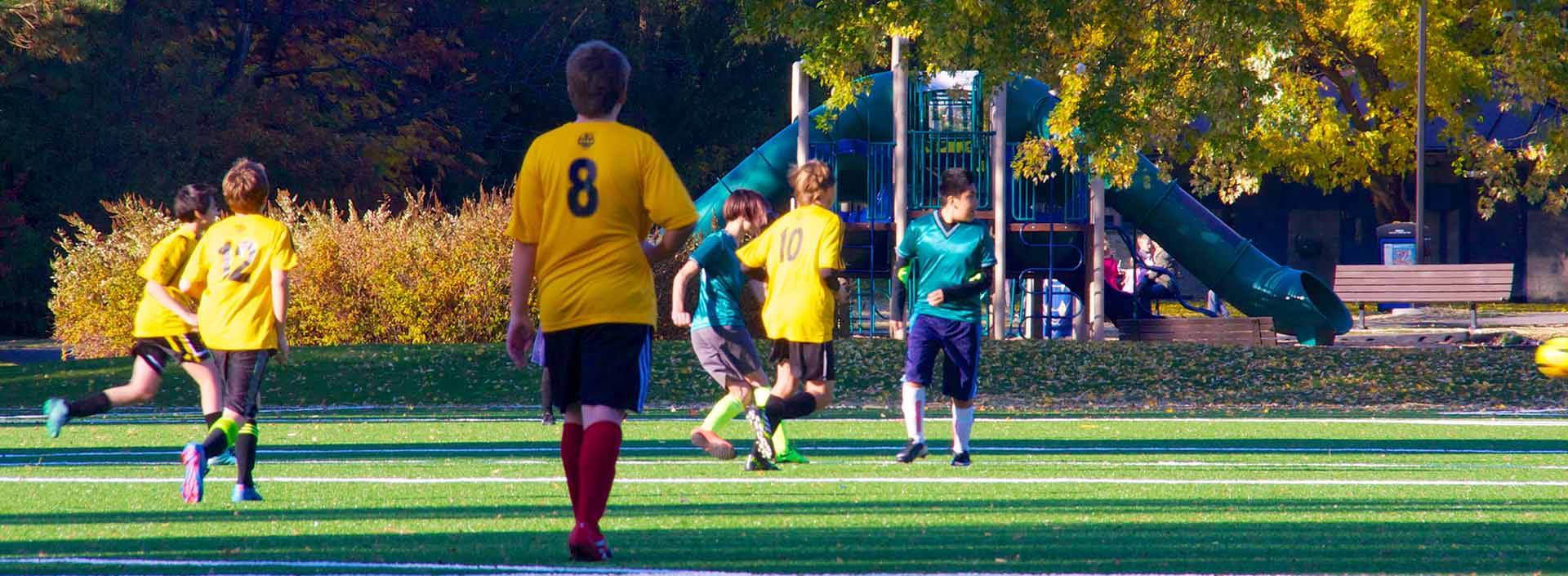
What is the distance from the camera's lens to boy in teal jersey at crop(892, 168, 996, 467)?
9914 mm

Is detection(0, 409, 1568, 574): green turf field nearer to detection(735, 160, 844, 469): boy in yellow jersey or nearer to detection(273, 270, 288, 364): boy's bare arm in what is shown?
detection(735, 160, 844, 469): boy in yellow jersey

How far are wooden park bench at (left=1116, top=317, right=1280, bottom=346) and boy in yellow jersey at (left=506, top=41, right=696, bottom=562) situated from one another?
645 inches

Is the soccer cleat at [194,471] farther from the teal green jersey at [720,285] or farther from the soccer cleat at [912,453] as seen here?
the soccer cleat at [912,453]

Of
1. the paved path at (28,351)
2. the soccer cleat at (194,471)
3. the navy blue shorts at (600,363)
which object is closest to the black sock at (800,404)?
the soccer cleat at (194,471)

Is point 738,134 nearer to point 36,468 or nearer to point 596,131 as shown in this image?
point 36,468

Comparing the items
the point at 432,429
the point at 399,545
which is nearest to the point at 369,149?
the point at 432,429

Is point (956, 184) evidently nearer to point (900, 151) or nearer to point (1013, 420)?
point (1013, 420)

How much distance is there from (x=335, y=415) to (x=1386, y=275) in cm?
1574

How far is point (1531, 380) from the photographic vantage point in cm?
1858

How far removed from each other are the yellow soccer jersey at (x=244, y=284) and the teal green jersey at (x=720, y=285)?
97.4 inches

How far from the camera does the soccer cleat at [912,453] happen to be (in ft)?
33.6

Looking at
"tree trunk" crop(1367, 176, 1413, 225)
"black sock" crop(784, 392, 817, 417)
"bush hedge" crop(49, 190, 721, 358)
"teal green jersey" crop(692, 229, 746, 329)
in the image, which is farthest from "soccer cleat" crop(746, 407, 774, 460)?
"tree trunk" crop(1367, 176, 1413, 225)

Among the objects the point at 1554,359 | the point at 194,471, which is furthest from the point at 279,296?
the point at 1554,359

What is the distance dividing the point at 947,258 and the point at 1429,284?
1730 cm
